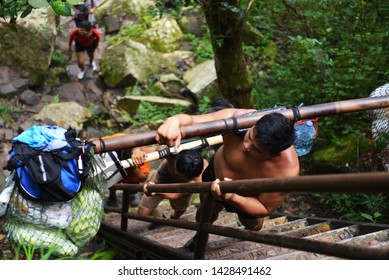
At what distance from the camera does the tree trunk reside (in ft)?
19.1

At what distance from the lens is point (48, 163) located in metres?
3.06

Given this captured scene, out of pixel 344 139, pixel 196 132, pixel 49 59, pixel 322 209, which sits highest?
pixel 196 132

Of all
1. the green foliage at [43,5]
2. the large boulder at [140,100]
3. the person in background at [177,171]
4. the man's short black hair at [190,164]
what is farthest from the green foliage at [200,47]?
the green foliage at [43,5]

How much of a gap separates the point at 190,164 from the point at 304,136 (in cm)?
122

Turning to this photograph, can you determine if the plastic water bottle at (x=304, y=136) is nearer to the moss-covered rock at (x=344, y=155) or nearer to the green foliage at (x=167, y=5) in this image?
the green foliage at (x=167, y=5)

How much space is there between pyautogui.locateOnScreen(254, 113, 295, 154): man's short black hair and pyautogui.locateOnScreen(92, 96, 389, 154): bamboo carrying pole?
0.32ft

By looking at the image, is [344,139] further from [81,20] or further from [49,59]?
[49,59]

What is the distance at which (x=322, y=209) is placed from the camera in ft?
20.6

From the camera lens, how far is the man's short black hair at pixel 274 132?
281cm

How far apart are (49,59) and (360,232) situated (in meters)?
8.31

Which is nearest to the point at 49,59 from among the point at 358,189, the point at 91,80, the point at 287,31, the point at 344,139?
the point at 91,80

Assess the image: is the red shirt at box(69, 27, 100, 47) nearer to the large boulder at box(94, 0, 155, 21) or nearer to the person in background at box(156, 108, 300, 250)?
the large boulder at box(94, 0, 155, 21)

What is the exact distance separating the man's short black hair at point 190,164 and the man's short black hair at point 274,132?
4.57ft

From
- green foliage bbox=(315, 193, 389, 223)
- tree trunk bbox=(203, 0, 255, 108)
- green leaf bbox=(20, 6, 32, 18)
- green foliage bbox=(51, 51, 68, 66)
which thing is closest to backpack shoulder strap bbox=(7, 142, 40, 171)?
green leaf bbox=(20, 6, 32, 18)
